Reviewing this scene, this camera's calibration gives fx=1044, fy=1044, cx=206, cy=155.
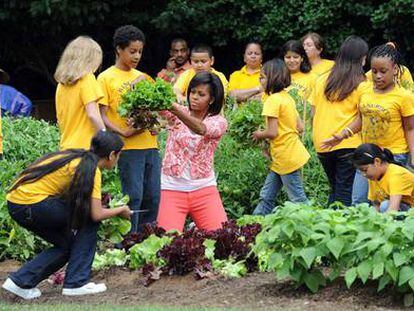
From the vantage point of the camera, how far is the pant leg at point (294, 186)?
417 inches

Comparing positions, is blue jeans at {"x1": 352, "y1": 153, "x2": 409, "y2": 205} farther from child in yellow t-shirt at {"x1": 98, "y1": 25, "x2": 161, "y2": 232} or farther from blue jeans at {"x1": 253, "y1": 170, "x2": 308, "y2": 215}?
child in yellow t-shirt at {"x1": 98, "y1": 25, "x2": 161, "y2": 232}

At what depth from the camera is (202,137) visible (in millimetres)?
9109

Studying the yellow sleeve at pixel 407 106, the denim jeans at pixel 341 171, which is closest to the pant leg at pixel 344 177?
the denim jeans at pixel 341 171

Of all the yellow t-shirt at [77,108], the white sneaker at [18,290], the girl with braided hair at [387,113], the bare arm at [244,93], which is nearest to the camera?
the white sneaker at [18,290]

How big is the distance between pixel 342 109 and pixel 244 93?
360 cm

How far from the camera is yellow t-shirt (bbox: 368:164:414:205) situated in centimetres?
858

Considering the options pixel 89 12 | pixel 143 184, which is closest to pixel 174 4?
pixel 89 12

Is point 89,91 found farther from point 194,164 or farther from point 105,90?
point 194,164

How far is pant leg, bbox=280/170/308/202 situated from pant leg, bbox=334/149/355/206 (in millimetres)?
467

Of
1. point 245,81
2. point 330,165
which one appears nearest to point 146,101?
point 330,165

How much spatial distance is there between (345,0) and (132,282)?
913cm

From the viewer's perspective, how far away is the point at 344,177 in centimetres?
1018

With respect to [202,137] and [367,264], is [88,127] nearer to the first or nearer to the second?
[202,137]

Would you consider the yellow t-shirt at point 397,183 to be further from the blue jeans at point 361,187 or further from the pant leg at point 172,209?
the pant leg at point 172,209
